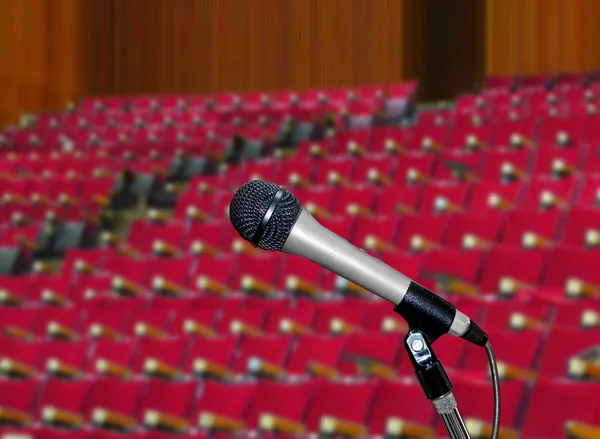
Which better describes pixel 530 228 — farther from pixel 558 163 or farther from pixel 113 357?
pixel 113 357

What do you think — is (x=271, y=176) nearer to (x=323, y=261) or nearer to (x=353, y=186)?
(x=353, y=186)

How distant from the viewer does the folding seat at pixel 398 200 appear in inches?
34.7

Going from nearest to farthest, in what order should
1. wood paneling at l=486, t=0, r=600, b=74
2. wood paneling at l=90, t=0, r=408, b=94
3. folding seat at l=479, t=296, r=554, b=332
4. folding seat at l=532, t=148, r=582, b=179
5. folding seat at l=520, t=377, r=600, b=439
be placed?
folding seat at l=520, t=377, r=600, b=439
folding seat at l=479, t=296, r=554, b=332
folding seat at l=532, t=148, r=582, b=179
wood paneling at l=486, t=0, r=600, b=74
wood paneling at l=90, t=0, r=408, b=94

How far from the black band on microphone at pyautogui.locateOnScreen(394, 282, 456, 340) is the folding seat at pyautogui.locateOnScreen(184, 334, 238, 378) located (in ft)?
1.78

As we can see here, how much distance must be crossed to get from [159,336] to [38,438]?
15 cm

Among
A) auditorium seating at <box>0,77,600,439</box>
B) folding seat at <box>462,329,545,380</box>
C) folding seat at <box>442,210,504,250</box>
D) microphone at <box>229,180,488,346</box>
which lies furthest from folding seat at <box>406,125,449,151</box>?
microphone at <box>229,180,488,346</box>

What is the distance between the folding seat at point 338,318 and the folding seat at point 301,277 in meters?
0.05

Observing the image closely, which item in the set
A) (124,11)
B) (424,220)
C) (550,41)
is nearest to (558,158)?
(424,220)

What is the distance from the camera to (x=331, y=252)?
176mm

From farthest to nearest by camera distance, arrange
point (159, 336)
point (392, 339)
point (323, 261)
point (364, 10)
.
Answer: point (364, 10), point (159, 336), point (392, 339), point (323, 261)

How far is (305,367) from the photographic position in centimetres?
68

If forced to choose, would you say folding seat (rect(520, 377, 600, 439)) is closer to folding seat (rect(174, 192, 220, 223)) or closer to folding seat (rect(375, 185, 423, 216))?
folding seat (rect(375, 185, 423, 216))

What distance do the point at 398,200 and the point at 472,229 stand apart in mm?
126

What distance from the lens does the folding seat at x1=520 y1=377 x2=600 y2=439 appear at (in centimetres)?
51
